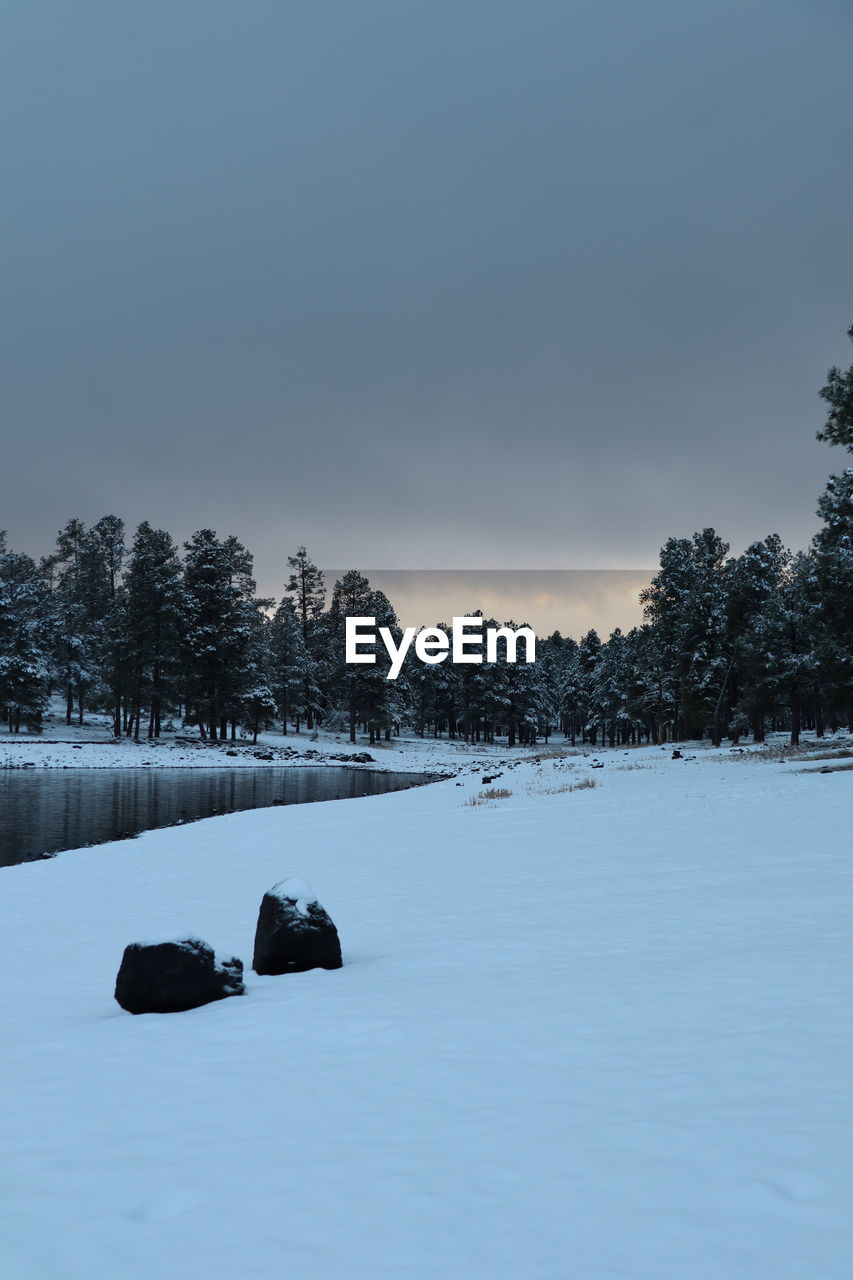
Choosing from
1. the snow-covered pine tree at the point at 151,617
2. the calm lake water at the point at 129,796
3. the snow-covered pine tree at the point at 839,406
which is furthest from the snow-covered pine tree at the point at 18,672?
the snow-covered pine tree at the point at 839,406

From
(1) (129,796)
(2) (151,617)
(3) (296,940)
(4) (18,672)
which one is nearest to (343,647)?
(2) (151,617)

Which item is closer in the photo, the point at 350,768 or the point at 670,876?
the point at 670,876

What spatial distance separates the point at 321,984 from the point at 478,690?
88.3 meters

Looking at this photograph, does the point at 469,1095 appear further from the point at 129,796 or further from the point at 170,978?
the point at 129,796

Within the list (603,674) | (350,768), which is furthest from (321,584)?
(350,768)

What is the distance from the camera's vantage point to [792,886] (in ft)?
28.2

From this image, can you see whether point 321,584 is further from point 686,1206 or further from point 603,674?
point 686,1206

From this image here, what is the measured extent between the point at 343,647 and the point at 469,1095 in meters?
79.1

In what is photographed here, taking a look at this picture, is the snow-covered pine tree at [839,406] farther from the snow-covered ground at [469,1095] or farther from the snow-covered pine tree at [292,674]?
the snow-covered pine tree at [292,674]

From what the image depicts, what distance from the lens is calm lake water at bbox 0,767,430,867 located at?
2043 centimetres

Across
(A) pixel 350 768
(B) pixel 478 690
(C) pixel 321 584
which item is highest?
(C) pixel 321 584

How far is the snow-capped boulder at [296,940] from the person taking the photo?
745 cm

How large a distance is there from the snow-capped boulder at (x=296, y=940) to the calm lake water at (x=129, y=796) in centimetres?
1048

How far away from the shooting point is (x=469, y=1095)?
422 cm
